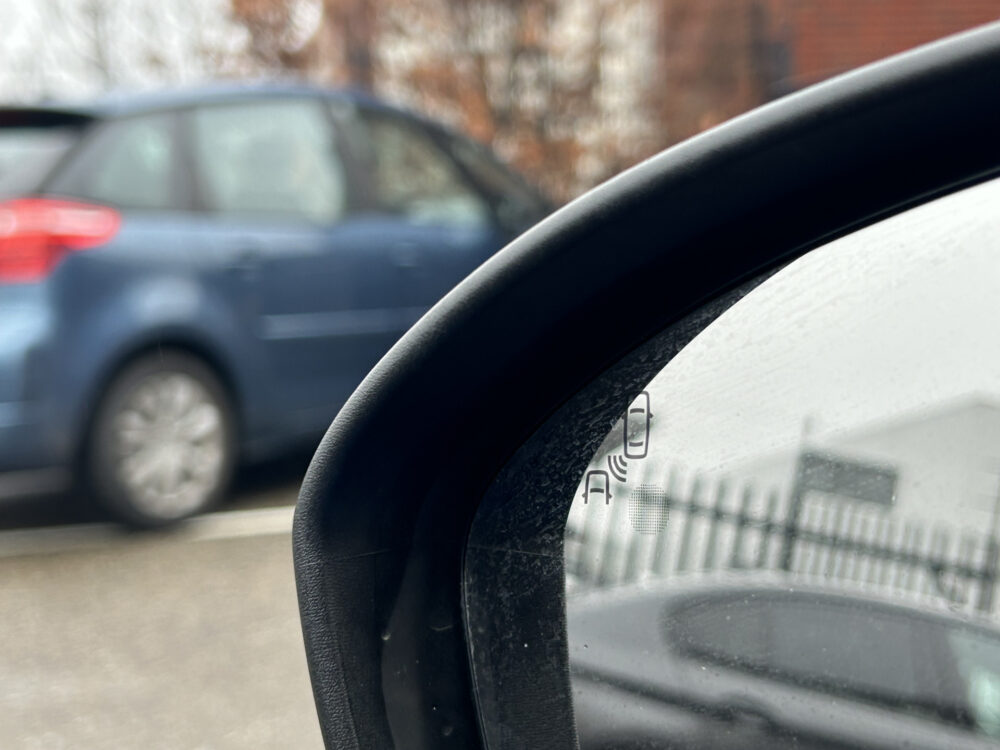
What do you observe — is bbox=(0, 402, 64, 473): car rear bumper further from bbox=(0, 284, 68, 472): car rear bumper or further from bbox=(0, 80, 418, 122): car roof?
bbox=(0, 80, 418, 122): car roof

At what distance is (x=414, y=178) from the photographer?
627 centimetres

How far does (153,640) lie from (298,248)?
2225 mm

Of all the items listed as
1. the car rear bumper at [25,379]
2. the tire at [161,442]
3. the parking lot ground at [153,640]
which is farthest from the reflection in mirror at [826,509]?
the tire at [161,442]

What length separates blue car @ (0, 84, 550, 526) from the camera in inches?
192

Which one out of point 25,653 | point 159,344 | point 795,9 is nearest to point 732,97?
point 795,9

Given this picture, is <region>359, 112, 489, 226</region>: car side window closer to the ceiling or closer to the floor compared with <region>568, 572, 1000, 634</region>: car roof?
closer to the ceiling

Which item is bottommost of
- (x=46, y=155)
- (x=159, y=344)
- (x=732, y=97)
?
(x=159, y=344)

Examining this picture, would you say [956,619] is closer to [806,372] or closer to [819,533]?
[819,533]

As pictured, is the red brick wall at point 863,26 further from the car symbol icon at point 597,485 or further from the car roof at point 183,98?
the car symbol icon at point 597,485

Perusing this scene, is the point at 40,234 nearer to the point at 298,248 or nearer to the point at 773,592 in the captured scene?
the point at 298,248

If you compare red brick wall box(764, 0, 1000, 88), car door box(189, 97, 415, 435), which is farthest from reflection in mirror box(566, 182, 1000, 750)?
red brick wall box(764, 0, 1000, 88)

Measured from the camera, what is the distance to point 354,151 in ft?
19.8

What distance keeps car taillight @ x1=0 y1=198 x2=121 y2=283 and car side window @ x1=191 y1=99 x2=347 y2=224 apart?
0.62 meters

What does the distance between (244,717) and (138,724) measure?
27 centimetres
